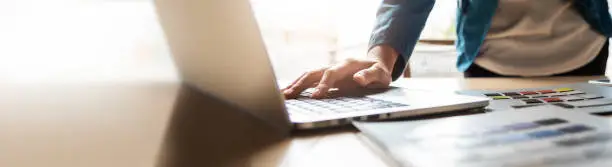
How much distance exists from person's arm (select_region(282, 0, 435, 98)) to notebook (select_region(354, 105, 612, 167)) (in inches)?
10.4

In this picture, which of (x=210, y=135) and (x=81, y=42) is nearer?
(x=81, y=42)

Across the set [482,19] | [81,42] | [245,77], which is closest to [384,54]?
[482,19]

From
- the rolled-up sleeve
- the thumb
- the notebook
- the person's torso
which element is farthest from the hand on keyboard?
the person's torso

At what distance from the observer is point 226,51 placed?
15.8 inches

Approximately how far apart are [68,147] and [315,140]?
0.70 ft

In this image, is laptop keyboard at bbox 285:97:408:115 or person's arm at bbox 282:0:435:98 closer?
laptop keyboard at bbox 285:97:408:115

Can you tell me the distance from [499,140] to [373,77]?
0.37 meters

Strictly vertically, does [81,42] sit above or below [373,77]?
above

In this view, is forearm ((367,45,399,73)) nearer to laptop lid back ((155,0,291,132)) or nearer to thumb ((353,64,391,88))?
thumb ((353,64,391,88))

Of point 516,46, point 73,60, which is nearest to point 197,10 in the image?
point 73,60

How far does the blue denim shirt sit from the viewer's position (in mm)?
891

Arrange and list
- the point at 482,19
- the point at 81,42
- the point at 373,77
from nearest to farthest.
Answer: the point at 81,42
the point at 373,77
the point at 482,19

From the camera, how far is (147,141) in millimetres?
374

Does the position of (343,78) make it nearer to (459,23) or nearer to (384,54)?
(384,54)
